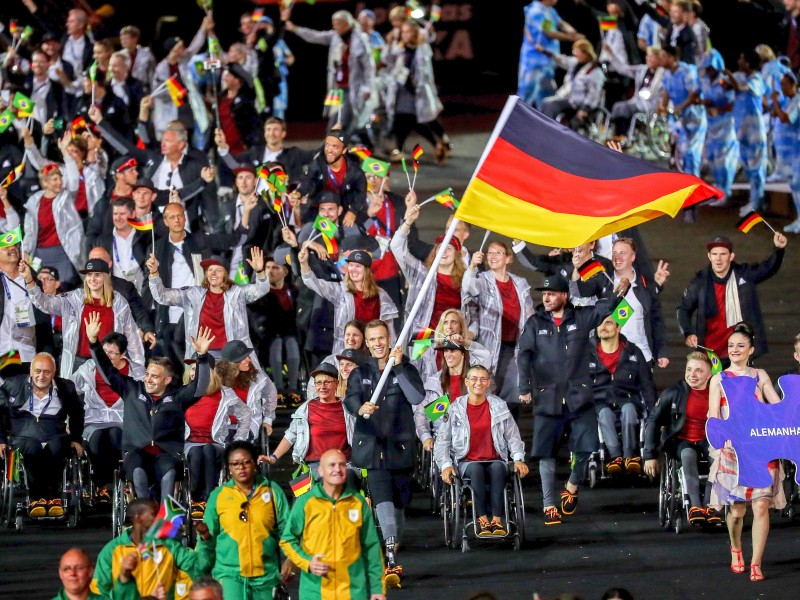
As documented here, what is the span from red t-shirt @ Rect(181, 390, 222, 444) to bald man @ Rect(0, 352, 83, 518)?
3.05 ft

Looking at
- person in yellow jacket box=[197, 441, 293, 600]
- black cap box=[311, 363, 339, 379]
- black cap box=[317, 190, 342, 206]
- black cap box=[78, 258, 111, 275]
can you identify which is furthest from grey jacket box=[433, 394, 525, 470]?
black cap box=[317, 190, 342, 206]

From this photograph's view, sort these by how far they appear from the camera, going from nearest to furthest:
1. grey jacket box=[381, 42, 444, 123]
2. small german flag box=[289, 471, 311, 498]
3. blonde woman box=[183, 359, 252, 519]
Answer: small german flag box=[289, 471, 311, 498], blonde woman box=[183, 359, 252, 519], grey jacket box=[381, 42, 444, 123]

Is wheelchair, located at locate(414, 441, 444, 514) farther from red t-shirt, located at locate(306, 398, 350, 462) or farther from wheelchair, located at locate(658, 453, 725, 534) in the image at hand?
wheelchair, located at locate(658, 453, 725, 534)

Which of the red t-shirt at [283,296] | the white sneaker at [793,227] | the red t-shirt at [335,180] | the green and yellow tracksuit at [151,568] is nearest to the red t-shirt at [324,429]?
the green and yellow tracksuit at [151,568]

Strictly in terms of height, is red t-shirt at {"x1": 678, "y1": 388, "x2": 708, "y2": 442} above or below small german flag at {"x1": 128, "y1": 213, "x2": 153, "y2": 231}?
below

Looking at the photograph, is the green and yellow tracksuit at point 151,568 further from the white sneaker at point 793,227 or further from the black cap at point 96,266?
the white sneaker at point 793,227

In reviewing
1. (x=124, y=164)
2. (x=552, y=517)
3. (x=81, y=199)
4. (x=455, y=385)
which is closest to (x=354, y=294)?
(x=455, y=385)

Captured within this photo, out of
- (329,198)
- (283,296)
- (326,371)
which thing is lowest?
(326,371)

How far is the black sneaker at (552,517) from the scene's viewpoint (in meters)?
13.2

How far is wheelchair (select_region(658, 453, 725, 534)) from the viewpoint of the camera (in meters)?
12.9

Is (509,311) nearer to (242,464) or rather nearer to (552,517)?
(552,517)

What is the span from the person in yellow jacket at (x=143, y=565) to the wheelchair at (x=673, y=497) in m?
4.25

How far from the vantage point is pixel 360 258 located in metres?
14.5

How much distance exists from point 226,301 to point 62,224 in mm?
3401
